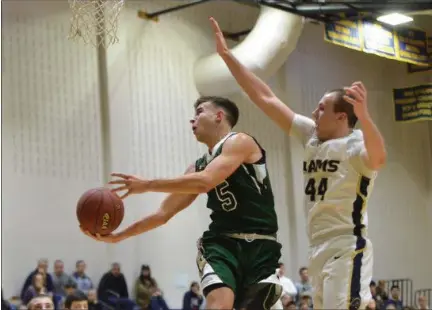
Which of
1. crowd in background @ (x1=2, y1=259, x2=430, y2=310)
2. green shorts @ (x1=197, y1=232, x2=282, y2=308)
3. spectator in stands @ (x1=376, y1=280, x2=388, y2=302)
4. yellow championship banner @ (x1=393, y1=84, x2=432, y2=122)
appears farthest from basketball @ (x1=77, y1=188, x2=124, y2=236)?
spectator in stands @ (x1=376, y1=280, x2=388, y2=302)

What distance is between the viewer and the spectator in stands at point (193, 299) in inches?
549

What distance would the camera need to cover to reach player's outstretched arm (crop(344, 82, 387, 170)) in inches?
171

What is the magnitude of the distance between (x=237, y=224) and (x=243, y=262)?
23 centimetres

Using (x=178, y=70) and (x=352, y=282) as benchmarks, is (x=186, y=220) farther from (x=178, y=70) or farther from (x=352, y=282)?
(x=352, y=282)

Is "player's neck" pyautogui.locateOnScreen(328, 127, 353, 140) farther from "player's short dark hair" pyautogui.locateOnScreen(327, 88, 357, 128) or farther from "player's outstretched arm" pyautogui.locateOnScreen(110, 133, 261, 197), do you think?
"player's outstretched arm" pyautogui.locateOnScreen(110, 133, 261, 197)

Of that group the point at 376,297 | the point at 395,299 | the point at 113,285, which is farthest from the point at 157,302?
the point at 395,299

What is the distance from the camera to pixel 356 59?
49.4 ft

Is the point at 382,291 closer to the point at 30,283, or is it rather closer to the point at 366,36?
the point at 366,36

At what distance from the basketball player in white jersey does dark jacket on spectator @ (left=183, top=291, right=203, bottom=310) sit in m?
9.28

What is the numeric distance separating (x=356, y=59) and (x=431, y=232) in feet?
24.6

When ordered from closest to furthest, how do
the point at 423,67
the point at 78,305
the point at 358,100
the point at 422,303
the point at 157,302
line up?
the point at 358,100
the point at 78,305
the point at 423,67
the point at 422,303
the point at 157,302

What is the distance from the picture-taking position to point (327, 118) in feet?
16.0

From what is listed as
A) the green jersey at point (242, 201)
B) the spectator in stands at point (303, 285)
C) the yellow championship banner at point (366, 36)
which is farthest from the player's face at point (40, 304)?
the yellow championship banner at point (366, 36)

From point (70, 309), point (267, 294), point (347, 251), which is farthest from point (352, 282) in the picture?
point (70, 309)
